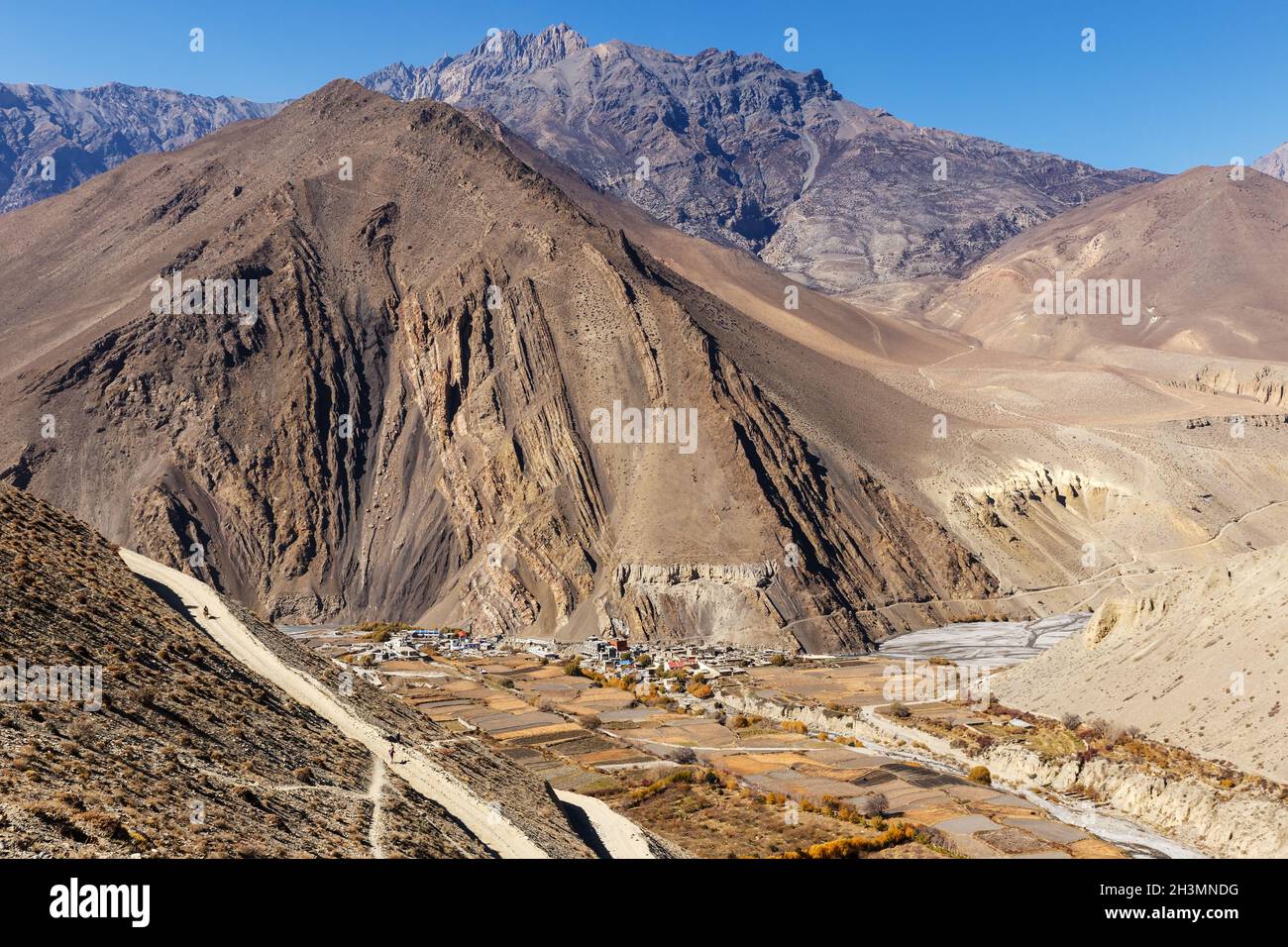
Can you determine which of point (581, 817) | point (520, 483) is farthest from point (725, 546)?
point (581, 817)

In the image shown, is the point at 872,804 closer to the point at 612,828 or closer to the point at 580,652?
the point at 612,828

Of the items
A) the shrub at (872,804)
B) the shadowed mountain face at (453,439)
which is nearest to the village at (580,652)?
the shadowed mountain face at (453,439)

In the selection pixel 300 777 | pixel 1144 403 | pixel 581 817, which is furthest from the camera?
pixel 1144 403

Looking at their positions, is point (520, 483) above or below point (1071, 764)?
above

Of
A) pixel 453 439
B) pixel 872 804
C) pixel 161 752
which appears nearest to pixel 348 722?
pixel 161 752

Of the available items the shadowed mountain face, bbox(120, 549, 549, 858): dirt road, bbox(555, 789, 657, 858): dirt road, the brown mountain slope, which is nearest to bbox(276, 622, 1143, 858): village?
bbox(555, 789, 657, 858): dirt road

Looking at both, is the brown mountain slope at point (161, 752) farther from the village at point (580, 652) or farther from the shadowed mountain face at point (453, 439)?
the shadowed mountain face at point (453, 439)
